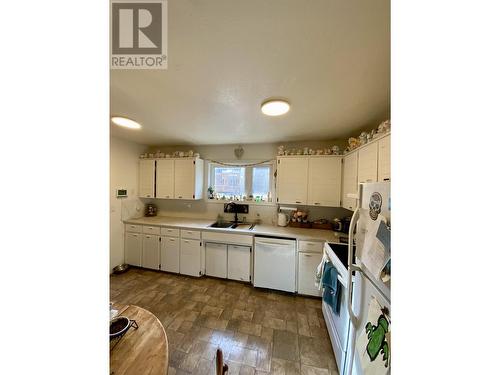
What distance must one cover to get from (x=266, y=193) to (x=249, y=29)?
2.44 metres

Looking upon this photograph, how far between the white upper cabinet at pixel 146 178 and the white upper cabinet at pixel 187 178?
1.63 ft

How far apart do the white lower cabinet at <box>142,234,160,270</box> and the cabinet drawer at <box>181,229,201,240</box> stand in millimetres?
497

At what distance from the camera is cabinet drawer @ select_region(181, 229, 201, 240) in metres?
2.73


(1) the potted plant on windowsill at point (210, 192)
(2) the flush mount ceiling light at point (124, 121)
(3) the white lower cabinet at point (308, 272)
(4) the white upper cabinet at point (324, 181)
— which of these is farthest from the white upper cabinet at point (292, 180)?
(2) the flush mount ceiling light at point (124, 121)

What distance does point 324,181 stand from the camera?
2572 millimetres

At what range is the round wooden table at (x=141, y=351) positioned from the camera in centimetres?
72

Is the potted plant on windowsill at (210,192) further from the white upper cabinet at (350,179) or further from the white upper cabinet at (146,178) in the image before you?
the white upper cabinet at (350,179)

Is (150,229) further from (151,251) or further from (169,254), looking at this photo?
(169,254)

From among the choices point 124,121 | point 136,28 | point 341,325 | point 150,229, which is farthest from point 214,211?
point 136,28

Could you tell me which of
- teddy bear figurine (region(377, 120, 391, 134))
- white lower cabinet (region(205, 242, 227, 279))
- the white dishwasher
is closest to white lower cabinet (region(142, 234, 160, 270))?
white lower cabinet (region(205, 242, 227, 279))

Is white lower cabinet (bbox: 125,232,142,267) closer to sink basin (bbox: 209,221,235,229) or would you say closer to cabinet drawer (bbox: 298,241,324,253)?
sink basin (bbox: 209,221,235,229)
